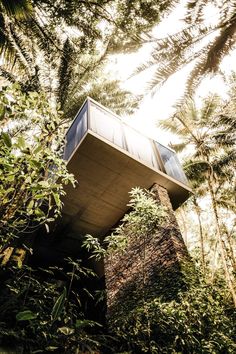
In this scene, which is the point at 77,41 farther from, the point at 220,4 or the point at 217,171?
the point at 217,171

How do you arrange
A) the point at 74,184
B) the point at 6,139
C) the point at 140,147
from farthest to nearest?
the point at 140,147
the point at 74,184
the point at 6,139

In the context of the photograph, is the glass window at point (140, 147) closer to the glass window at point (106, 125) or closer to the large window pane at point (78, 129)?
the glass window at point (106, 125)

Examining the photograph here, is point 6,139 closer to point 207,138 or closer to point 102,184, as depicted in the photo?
point 102,184

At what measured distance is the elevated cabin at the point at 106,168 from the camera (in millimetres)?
7805

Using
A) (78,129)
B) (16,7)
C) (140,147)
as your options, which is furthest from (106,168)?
(16,7)

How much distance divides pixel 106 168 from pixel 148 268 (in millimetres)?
3082

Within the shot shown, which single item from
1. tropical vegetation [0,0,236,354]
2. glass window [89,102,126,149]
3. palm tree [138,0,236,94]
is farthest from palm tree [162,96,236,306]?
palm tree [138,0,236,94]

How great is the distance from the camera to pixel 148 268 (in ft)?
23.4

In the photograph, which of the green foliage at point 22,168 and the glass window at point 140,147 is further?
the glass window at point 140,147

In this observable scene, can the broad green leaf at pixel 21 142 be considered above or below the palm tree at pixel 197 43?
below

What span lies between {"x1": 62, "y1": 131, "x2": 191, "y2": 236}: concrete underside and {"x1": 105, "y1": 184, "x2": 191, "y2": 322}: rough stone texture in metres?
0.84

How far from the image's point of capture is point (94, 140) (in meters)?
7.47

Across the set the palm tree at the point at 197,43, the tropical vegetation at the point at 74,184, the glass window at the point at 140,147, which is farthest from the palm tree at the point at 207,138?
the palm tree at the point at 197,43

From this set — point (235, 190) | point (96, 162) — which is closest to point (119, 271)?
point (96, 162)
